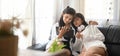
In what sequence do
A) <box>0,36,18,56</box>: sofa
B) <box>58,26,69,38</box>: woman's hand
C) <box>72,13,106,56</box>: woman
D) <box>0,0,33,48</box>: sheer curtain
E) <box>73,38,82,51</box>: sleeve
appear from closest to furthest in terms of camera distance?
<box>0,36,18,56</box>: sofa, <box>0,0,33,48</box>: sheer curtain, <box>72,13,106,56</box>: woman, <box>58,26,69,38</box>: woman's hand, <box>73,38,82,51</box>: sleeve

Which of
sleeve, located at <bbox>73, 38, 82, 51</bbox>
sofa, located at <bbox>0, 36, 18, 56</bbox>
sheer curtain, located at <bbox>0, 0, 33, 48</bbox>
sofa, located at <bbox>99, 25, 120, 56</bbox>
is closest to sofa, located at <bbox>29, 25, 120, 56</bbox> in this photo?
sofa, located at <bbox>99, 25, 120, 56</bbox>

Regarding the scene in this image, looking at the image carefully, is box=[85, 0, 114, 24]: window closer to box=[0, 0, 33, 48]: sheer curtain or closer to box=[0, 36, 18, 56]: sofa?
box=[0, 0, 33, 48]: sheer curtain

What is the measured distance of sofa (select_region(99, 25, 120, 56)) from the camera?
9.36ft

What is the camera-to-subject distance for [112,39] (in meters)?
2.90

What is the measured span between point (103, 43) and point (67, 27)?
54cm

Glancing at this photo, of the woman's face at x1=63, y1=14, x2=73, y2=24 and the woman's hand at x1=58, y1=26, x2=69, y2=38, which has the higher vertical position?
the woman's face at x1=63, y1=14, x2=73, y2=24

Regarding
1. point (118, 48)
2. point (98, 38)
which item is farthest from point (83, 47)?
point (118, 48)

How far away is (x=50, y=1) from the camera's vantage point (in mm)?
3414

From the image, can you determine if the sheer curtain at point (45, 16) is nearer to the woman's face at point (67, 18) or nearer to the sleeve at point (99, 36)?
the woman's face at point (67, 18)

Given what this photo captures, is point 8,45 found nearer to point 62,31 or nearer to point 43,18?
point 62,31

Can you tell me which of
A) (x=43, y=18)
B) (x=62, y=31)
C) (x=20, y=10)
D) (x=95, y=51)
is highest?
(x=20, y=10)

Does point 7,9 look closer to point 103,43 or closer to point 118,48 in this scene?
point 103,43

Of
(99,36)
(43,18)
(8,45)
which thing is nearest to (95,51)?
(99,36)

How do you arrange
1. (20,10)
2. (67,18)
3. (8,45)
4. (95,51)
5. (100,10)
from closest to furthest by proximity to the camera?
(8,45) → (95,51) → (20,10) → (67,18) → (100,10)
